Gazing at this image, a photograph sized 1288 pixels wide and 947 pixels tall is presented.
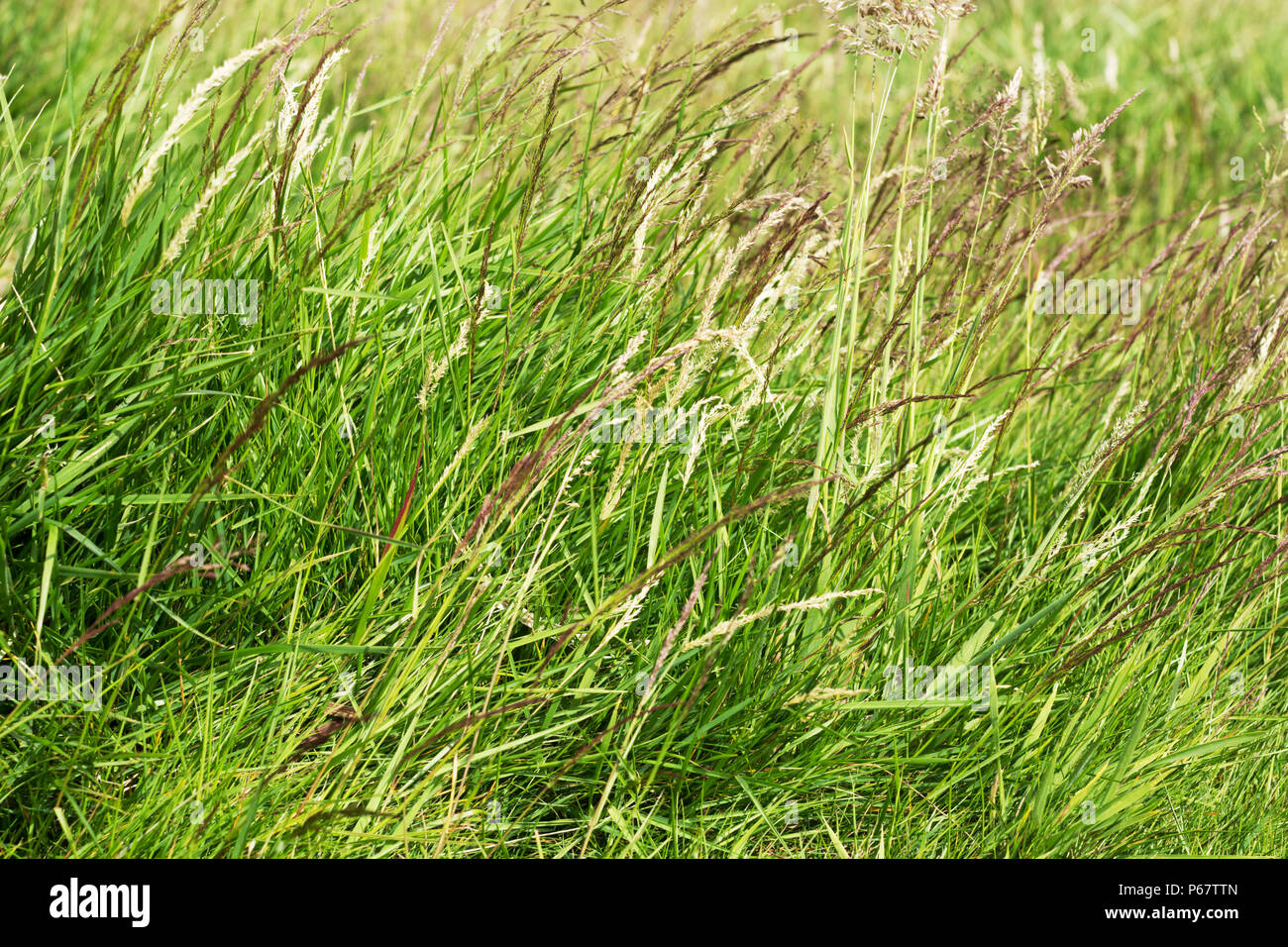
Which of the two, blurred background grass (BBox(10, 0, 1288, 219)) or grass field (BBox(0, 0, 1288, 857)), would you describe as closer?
grass field (BBox(0, 0, 1288, 857))

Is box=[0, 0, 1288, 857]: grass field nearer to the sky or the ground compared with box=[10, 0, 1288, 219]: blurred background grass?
nearer to the ground

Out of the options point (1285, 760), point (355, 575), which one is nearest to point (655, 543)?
point (355, 575)

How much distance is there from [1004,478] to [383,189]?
1.52 m

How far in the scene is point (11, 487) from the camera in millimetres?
1602

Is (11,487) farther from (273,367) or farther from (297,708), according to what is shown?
(297,708)

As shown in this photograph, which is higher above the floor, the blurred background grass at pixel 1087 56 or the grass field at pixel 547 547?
the blurred background grass at pixel 1087 56

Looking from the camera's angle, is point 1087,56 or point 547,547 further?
point 1087,56

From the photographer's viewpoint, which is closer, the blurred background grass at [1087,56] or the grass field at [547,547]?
the grass field at [547,547]

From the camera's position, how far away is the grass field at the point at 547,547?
1.50 m

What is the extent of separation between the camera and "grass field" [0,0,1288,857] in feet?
4.91

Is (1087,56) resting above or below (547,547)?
above

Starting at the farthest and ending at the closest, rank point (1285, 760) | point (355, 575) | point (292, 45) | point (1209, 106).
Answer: point (1209, 106) → point (1285, 760) → point (355, 575) → point (292, 45)

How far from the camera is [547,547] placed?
1653 millimetres

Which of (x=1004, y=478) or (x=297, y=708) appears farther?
(x=1004, y=478)
